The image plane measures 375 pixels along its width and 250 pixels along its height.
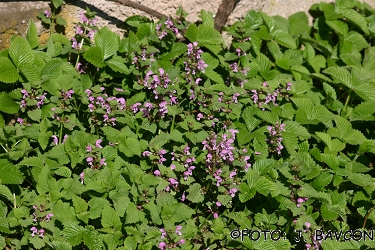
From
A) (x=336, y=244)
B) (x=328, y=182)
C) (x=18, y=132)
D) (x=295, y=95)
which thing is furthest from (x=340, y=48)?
(x=18, y=132)

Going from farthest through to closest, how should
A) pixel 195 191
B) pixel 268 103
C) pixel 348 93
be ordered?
pixel 348 93 → pixel 268 103 → pixel 195 191

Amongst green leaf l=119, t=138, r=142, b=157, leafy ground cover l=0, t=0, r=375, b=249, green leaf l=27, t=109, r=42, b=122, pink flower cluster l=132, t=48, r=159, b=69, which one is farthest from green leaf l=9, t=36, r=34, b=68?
green leaf l=119, t=138, r=142, b=157

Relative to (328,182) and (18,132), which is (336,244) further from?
(18,132)

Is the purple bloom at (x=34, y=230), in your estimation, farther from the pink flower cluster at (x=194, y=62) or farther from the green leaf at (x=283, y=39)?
the green leaf at (x=283, y=39)

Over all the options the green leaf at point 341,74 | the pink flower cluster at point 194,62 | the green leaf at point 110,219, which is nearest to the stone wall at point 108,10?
the pink flower cluster at point 194,62

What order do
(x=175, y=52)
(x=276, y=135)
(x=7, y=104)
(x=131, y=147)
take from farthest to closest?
(x=175, y=52) < (x=276, y=135) < (x=7, y=104) < (x=131, y=147)

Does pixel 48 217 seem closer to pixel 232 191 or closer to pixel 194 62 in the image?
pixel 232 191

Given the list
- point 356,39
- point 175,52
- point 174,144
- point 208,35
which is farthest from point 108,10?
point 356,39
